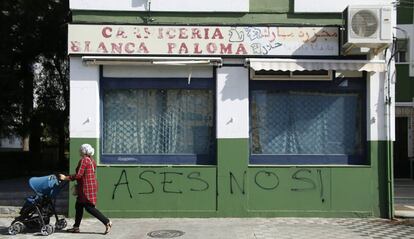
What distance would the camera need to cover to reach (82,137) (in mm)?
11562

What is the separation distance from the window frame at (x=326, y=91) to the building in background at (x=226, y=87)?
0.07ft

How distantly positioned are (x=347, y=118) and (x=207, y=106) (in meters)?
2.96

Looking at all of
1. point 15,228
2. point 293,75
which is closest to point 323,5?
point 293,75

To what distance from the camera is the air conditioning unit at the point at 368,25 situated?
10.8 meters

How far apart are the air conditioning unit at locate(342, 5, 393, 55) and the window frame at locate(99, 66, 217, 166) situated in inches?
116

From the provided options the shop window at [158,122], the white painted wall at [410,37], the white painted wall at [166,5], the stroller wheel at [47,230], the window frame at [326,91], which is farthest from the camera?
the white painted wall at [410,37]

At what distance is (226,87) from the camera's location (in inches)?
457

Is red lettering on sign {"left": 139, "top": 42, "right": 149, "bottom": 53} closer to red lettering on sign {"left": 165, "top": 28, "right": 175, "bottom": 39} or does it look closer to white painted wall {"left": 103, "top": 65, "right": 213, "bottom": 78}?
white painted wall {"left": 103, "top": 65, "right": 213, "bottom": 78}

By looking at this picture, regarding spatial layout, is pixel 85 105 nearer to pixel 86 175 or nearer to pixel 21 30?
pixel 86 175

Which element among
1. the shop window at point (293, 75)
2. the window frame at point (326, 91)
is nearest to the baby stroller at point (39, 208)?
the window frame at point (326, 91)

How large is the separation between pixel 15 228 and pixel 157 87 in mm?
3940

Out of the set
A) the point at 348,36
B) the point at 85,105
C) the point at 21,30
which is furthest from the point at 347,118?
the point at 21,30

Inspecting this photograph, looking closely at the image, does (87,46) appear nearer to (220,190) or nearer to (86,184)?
(86,184)

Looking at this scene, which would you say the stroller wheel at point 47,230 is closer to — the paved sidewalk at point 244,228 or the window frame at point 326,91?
the paved sidewalk at point 244,228
